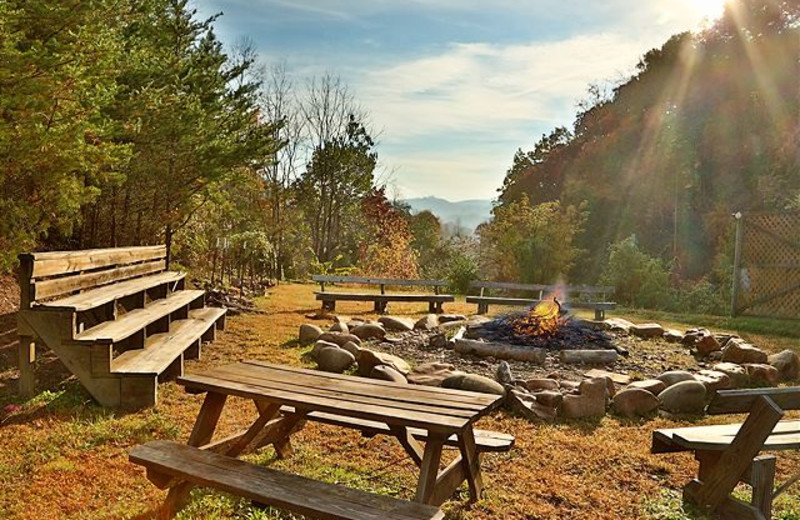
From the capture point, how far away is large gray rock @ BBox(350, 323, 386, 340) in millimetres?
7395

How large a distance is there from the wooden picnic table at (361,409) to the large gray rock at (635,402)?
2.19 meters

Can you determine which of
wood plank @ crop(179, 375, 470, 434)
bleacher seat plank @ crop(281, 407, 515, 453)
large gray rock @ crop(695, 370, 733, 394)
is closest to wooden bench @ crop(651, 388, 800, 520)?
bleacher seat plank @ crop(281, 407, 515, 453)

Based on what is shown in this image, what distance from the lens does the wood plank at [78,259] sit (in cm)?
419

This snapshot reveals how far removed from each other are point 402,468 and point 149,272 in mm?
5224

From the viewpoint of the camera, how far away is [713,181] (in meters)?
18.0

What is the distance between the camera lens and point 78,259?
15.9 ft

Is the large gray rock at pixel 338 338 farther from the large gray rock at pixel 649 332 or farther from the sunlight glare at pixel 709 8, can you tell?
the sunlight glare at pixel 709 8

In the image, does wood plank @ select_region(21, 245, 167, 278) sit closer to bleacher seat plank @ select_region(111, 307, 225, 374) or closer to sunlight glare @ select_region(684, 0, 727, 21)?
bleacher seat plank @ select_region(111, 307, 225, 374)

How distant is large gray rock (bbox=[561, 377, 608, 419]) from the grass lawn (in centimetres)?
14

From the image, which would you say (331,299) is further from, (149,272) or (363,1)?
(363,1)

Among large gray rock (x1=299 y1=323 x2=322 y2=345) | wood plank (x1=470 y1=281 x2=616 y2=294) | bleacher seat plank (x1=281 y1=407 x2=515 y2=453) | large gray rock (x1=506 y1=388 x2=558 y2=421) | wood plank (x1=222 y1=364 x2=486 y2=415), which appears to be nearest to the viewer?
wood plank (x1=222 y1=364 x2=486 y2=415)

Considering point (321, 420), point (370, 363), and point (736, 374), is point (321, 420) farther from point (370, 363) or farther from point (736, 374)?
point (736, 374)

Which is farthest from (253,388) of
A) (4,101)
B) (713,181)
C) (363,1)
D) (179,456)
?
(713,181)

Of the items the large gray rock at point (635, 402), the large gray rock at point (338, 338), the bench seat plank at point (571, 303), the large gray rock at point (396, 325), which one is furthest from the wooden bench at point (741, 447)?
the bench seat plank at point (571, 303)
